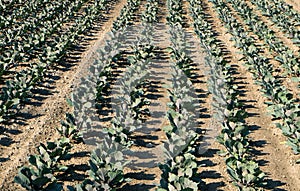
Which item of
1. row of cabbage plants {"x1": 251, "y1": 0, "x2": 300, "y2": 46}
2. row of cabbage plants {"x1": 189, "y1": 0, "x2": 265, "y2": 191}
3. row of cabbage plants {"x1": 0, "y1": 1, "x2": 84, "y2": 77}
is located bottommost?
row of cabbage plants {"x1": 189, "y1": 0, "x2": 265, "y2": 191}

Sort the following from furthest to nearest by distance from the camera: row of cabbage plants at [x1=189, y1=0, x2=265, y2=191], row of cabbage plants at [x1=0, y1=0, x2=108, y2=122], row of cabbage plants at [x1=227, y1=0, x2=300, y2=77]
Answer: row of cabbage plants at [x1=227, y1=0, x2=300, y2=77]
row of cabbage plants at [x1=0, y1=0, x2=108, y2=122]
row of cabbage plants at [x1=189, y1=0, x2=265, y2=191]

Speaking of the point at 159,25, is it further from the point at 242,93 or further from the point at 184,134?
the point at 184,134

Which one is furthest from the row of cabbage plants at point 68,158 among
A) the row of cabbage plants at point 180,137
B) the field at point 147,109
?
the row of cabbage plants at point 180,137

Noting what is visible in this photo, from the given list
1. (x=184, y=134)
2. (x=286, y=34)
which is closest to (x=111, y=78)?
(x=184, y=134)

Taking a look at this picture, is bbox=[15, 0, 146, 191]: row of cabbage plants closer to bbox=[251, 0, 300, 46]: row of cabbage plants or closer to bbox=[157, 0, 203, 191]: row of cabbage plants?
bbox=[157, 0, 203, 191]: row of cabbage plants

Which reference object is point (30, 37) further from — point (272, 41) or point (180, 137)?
point (272, 41)

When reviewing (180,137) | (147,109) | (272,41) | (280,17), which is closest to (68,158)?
(180,137)

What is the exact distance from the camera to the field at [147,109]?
315 inches

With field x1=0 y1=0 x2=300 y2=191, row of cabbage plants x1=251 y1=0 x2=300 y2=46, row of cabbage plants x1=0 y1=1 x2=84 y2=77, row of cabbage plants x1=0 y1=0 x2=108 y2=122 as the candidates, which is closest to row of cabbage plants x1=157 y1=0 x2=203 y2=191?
field x1=0 y1=0 x2=300 y2=191

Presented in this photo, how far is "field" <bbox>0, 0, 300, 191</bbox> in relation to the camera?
8.01m

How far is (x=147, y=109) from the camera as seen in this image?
1110cm

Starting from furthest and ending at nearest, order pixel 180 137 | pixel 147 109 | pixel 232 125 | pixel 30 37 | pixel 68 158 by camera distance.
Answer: pixel 30 37 < pixel 147 109 < pixel 232 125 < pixel 180 137 < pixel 68 158

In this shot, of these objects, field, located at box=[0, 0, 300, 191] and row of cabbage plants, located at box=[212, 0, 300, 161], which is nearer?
field, located at box=[0, 0, 300, 191]

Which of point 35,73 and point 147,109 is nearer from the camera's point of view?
point 147,109
